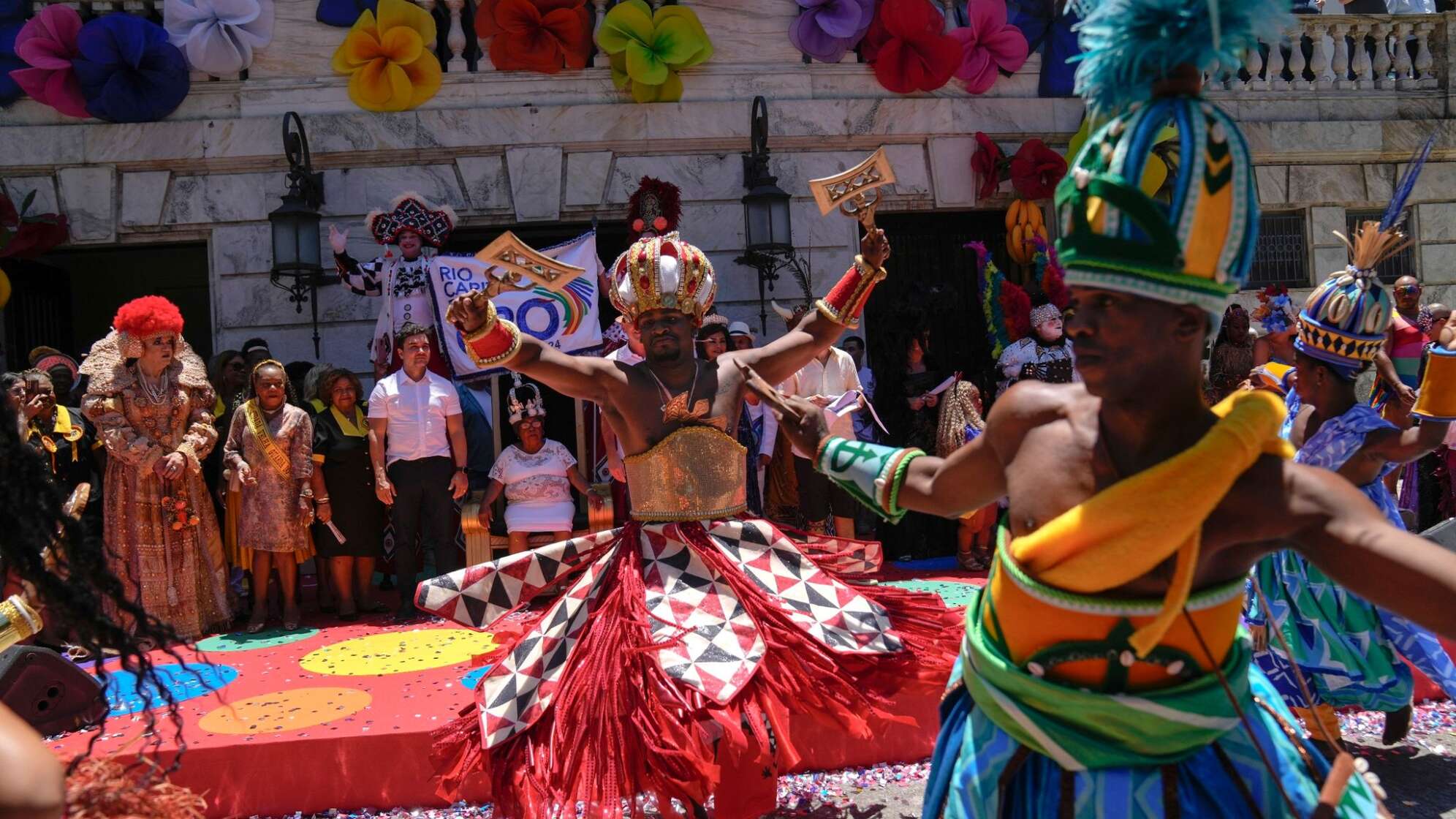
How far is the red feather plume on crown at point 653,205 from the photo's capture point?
8930 mm

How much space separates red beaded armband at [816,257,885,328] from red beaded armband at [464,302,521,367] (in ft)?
3.89

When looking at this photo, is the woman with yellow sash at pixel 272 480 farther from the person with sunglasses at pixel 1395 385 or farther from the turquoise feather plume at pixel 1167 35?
the turquoise feather plume at pixel 1167 35

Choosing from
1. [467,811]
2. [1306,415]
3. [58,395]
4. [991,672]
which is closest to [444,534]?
[58,395]

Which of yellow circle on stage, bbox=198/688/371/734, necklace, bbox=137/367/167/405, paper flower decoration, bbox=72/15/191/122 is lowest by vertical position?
yellow circle on stage, bbox=198/688/371/734

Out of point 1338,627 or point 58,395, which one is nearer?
point 1338,627

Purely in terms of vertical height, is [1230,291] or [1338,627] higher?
[1230,291]

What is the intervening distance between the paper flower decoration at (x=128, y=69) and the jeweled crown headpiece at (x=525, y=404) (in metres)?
4.78

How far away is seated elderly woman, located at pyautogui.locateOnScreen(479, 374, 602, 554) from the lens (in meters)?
7.43

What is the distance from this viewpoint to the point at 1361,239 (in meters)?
4.20

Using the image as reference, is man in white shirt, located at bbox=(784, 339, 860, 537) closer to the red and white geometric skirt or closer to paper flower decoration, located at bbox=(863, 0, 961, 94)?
the red and white geometric skirt

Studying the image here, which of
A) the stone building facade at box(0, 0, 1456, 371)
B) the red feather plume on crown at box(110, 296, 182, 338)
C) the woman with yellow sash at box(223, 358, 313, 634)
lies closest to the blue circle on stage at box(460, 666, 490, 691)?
the woman with yellow sash at box(223, 358, 313, 634)

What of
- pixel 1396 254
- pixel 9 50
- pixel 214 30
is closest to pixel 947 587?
pixel 1396 254

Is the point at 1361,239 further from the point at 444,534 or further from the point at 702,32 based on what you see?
the point at 702,32

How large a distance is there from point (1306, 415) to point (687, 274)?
8.11ft
